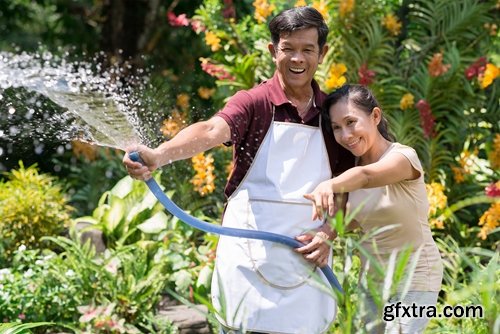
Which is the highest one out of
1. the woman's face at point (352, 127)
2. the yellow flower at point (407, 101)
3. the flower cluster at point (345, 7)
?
the flower cluster at point (345, 7)

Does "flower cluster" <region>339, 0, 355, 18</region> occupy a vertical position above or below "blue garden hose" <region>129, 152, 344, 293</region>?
above

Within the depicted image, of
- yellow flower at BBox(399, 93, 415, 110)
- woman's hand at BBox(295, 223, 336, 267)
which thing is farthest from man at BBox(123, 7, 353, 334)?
yellow flower at BBox(399, 93, 415, 110)

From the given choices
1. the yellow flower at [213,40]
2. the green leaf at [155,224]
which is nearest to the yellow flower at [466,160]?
the yellow flower at [213,40]

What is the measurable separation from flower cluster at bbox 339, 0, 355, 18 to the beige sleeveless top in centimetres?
255

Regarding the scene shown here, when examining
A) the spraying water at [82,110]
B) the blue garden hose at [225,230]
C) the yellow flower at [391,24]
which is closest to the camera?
the blue garden hose at [225,230]

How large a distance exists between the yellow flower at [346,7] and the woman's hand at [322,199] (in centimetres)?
279

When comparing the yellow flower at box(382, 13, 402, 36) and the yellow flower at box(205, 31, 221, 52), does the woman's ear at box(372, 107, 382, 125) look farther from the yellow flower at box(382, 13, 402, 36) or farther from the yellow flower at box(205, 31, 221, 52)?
the yellow flower at box(205, 31, 221, 52)

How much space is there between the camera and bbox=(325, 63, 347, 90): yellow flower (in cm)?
502

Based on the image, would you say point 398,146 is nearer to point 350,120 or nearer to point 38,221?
Answer: point 350,120

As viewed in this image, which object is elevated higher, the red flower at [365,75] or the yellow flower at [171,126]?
the red flower at [365,75]

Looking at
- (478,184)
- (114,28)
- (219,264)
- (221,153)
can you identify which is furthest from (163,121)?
(114,28)

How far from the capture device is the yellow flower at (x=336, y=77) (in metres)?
5.02

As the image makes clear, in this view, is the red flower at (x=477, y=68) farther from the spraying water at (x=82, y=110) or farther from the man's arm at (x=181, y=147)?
the man's arm at (x=181, y=147)

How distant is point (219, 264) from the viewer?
288 cm
